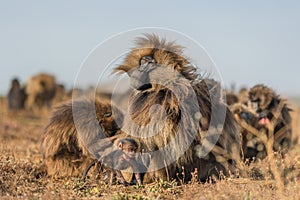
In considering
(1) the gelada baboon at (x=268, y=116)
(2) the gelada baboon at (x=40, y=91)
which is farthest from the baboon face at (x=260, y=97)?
(2) the gelada baboon at (x=40, y=91)

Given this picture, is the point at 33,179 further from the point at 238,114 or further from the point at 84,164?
the point at 238,114

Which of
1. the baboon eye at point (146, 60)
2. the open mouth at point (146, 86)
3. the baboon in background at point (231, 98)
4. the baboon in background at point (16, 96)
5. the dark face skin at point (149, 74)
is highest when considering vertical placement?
the baboon eye at point (146, 60)

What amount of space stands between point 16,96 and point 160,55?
2139cm

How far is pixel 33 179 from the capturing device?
6.95 metres

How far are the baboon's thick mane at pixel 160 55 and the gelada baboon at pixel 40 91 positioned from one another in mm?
20198

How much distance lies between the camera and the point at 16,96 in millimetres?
26766

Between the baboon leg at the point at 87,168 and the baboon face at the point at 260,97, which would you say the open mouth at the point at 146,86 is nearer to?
the baboon leg at the point at 87,168

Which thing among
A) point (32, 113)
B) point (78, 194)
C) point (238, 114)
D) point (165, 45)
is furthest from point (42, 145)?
point (32, 113)

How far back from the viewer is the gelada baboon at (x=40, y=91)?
26.9 metres

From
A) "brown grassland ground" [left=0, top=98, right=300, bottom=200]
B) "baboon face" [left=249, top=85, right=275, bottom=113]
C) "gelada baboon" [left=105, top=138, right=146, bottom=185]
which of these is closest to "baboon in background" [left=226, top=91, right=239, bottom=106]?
"baboon face" [left=249, top=85, right=275, bottom=113]

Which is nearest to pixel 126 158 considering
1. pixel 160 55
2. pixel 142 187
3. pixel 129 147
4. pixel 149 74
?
pixel 129 147

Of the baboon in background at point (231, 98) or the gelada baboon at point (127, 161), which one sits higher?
the baboon in background at point (231, 98)

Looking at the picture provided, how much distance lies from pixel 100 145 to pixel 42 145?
4.29 ft

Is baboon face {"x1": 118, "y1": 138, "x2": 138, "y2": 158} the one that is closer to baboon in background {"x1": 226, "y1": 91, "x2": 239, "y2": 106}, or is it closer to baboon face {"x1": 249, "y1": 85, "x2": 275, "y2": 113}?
baboon face {"x1": 249, "y1": 85, "x2": 275, "y2": 113}
